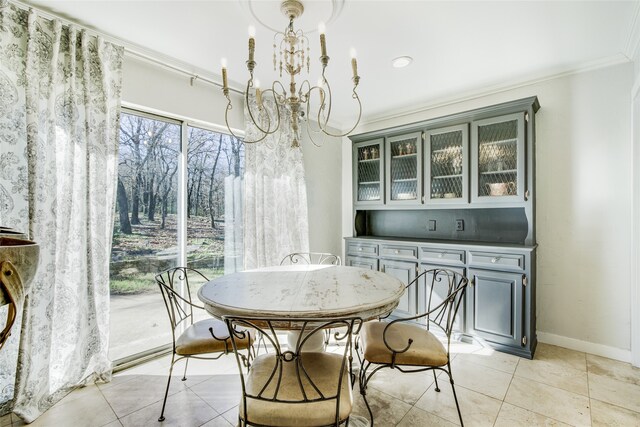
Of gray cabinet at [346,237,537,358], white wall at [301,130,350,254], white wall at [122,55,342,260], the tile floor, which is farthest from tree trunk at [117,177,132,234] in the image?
gray cabinet at [346,237,537,358]

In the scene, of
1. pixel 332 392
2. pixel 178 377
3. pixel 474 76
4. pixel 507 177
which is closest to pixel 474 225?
pixel 507 177

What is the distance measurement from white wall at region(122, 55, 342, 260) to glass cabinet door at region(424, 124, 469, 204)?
1.38m

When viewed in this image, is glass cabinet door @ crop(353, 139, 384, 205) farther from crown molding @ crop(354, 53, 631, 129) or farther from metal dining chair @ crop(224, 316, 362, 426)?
metal dining chair @ crop(224, 316, 362, 426)

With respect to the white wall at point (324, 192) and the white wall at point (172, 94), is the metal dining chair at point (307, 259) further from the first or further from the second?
the white wall at point (172, 94)

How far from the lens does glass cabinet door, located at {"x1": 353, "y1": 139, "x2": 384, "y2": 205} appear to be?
12.2 feet

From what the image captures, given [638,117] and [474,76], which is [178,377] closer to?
[474,76]

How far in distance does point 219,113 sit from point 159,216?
1.15m

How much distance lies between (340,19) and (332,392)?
219cm

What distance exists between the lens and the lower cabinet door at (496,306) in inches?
102

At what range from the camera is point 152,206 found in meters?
2.69

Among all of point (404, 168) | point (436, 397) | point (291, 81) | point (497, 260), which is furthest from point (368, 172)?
point (436, 397)

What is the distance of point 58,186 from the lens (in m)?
2.00

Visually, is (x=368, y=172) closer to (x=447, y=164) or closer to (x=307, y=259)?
(x=447, y=164)

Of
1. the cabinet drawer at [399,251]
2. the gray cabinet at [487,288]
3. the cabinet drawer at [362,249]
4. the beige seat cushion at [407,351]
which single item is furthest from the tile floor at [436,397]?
the cabinet drawer at [362,249]
